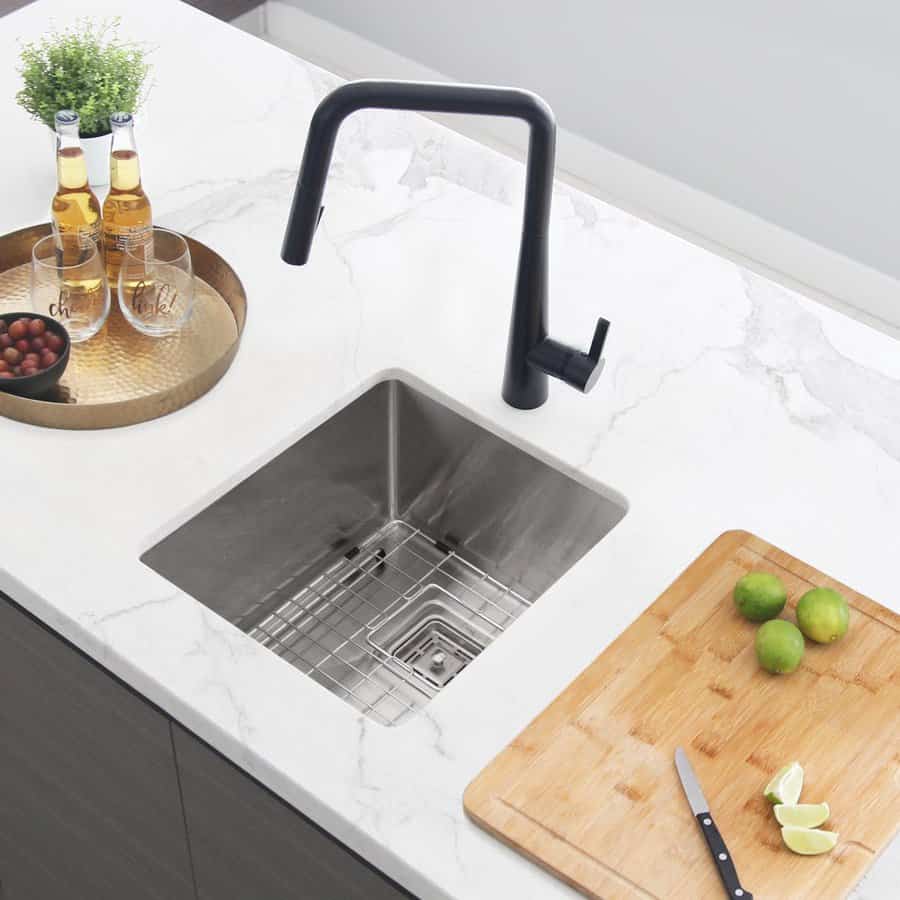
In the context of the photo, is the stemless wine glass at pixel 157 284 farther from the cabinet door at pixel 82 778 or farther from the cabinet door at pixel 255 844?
the cabinet door at pixel 255 844

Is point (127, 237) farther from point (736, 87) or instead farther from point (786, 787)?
point (736, 87)

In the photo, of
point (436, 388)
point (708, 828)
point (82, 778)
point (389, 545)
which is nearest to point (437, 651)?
point (389, 545)

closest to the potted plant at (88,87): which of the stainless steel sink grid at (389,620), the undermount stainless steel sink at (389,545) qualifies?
the undermount stainless steel sink at (389,545)

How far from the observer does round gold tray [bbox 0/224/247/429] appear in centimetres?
174

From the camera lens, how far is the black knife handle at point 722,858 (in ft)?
4.23

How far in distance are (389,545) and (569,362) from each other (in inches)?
17.0

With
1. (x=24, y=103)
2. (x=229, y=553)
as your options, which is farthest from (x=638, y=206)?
(x=229, y=553)

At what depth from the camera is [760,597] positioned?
1519mm

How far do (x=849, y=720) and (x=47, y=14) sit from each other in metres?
1.77

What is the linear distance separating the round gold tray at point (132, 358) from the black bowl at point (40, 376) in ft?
0.05

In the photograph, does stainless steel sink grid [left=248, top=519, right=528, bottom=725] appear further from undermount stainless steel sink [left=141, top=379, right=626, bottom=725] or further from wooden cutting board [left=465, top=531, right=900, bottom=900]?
wooden cutting board [left=465, top=531, right=900, bottom=900]

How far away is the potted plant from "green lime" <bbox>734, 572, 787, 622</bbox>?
3.67 feet

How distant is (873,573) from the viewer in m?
1.62

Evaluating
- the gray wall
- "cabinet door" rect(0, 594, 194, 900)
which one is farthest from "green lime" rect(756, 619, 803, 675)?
the gray wall
